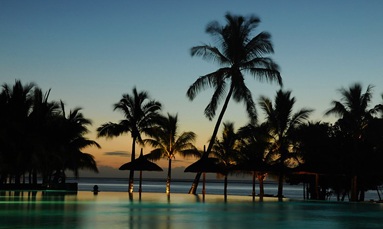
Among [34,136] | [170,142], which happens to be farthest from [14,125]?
[170,142]

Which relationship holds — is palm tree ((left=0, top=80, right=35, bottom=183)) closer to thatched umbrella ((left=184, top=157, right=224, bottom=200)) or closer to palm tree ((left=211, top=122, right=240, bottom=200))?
thatched umbrella ((left=184, top=157, right=224, bottom=200))

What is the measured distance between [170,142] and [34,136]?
8.30 m

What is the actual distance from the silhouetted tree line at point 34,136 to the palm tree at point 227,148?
27.6 feet

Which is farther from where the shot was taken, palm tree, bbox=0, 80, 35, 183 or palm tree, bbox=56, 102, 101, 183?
palm tree, bbox=56, 102, 101, 183

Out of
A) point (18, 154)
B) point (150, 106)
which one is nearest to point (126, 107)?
point (150, 106)

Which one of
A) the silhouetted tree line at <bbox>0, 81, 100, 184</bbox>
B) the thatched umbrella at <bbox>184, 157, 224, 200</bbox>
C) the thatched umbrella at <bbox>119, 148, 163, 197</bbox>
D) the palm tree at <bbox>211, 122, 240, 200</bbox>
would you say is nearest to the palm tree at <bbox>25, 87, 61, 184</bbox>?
the silhouetted tree line at <bbox>0, 81, 100, 184</bbox>

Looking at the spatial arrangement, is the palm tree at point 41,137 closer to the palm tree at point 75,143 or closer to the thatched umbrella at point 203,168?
the palm tree at point 75,143

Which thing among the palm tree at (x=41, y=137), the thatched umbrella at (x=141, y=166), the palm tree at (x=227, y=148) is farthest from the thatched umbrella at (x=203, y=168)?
the palm tree at (x=41, y=137)

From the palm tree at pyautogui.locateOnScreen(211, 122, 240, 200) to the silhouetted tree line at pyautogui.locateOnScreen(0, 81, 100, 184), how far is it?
8.41 metres

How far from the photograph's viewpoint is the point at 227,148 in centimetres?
3197

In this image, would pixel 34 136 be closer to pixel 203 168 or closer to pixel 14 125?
pixel 14 125

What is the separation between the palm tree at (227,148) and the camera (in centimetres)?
3173

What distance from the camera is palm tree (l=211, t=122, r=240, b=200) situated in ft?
104

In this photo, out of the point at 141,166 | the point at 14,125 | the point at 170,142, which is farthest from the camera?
the point at 170,142
